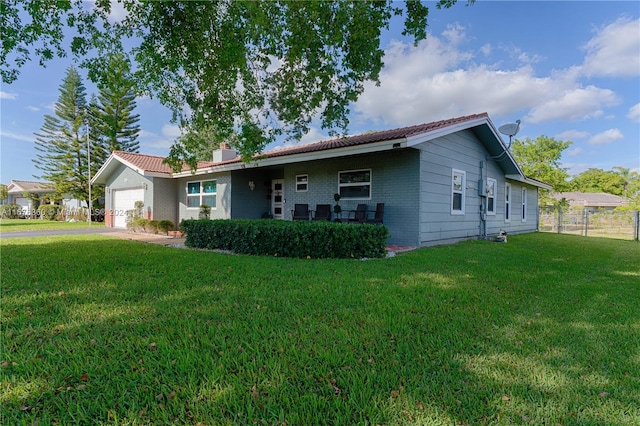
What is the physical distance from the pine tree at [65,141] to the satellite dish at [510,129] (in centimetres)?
3070

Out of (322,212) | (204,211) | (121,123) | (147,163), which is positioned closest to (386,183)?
(322,212)

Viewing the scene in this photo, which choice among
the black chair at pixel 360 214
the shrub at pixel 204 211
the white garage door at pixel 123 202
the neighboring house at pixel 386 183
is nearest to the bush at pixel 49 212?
the white garage door at pixel 123 202

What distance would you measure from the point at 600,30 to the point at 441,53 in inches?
214

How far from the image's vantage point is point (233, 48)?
518cm

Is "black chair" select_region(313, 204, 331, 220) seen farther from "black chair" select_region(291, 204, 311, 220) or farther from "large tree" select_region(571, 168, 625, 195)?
"large tree" select_region(571, 168, 625, 195)

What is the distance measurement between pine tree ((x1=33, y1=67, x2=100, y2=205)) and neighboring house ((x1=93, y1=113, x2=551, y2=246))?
14032 mm

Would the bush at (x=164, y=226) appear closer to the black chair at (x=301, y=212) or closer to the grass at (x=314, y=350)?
the black chair at (x=301, y=212)

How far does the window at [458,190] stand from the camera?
10.3 meters

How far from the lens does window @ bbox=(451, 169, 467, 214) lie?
33.7 ft

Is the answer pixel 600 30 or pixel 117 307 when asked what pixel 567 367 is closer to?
pixel 117 307

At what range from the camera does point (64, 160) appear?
2770 cm

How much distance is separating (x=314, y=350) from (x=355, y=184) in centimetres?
811

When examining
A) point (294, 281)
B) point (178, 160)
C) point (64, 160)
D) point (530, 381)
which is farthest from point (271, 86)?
point (64, 160)

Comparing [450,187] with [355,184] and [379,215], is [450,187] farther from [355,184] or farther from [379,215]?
[355,184]
